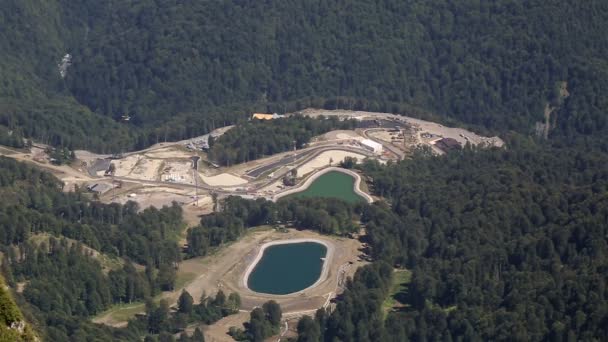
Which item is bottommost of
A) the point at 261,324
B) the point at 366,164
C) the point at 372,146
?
the point at 261,324

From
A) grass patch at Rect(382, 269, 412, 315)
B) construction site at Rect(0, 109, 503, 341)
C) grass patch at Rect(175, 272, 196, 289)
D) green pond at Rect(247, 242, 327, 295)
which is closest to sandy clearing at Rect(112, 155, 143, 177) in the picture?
construction site at Rect(0, 109, 503, 341)

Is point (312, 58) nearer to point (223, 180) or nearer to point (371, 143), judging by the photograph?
point (371, 143)

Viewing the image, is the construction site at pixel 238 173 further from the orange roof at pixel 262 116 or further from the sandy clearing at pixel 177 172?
the orange roof at pixel 262 116

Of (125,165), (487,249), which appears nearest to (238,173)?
(125,165)

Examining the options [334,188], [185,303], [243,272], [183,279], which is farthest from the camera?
[334,188]

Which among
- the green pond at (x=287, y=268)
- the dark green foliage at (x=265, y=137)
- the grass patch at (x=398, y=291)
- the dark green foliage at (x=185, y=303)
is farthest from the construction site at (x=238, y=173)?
the grass patch at (x=398, y=291)
